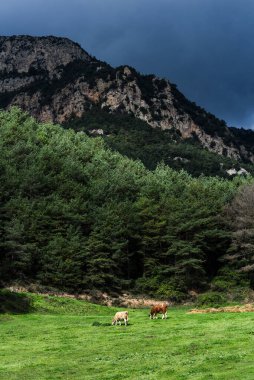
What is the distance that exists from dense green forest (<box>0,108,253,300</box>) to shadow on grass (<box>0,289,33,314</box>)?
11.5m

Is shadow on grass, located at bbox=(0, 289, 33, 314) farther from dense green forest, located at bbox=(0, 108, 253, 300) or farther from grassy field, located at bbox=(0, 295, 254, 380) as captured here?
dense green forest, located at bbox=(0, 108, 253, 300)

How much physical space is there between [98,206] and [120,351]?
66960 millimetres

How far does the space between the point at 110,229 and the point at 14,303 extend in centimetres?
3337

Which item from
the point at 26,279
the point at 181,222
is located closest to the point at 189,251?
the point at 181,222

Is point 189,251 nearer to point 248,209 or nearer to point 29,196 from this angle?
point 248,209

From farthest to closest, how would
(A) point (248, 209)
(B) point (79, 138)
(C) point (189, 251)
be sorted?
(B) point (79, 138), (A) point (248, 209), (C) point (189, 251)

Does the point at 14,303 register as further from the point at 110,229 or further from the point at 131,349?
the point at 110,229

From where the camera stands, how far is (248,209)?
87062 millimetres

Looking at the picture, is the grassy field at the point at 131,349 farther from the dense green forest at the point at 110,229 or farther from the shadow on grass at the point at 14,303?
the dense green forest at the point at 110,229

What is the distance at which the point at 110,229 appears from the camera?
80375 mm

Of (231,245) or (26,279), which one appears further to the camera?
(231,245)

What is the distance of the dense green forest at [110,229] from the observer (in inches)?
2815

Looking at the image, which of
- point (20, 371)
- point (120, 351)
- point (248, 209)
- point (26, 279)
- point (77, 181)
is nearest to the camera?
point (20, 371)

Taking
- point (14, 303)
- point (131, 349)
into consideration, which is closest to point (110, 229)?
point (14, 303)
